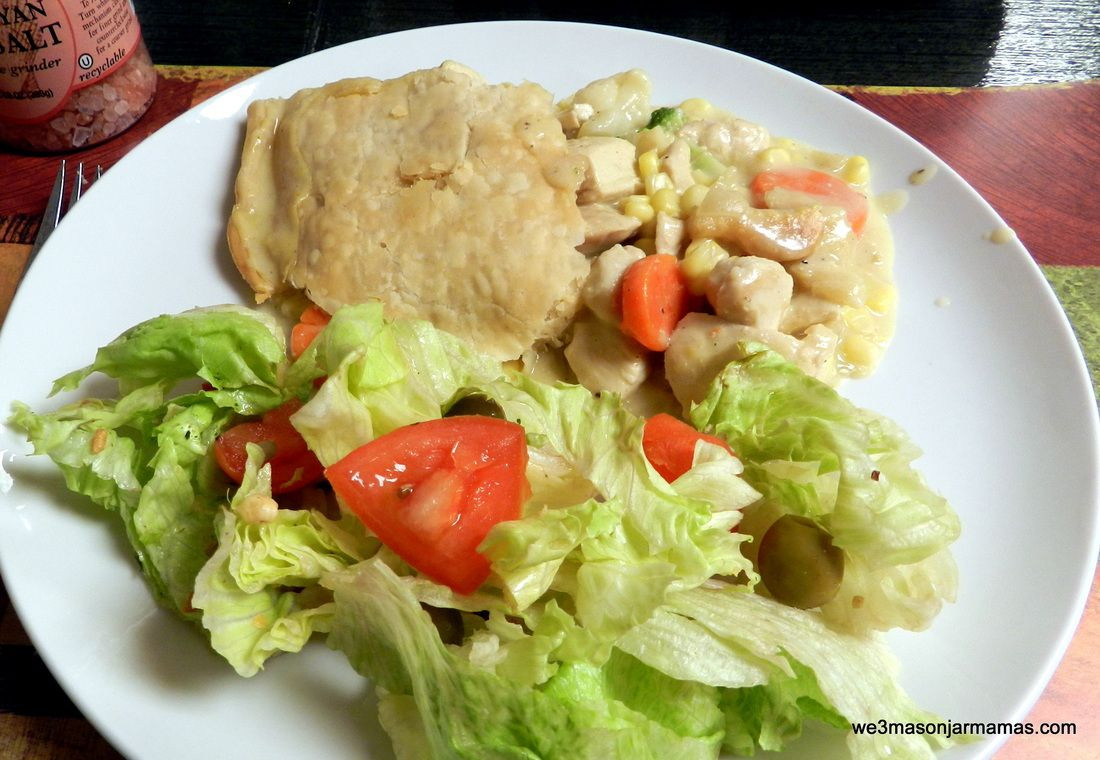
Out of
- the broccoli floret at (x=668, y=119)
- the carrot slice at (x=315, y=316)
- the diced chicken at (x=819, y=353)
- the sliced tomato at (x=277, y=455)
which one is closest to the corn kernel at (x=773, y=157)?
the broccoli floret at (x=668, y=119)

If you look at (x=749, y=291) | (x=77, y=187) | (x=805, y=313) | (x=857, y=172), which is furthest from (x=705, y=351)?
(x=77, y=187)

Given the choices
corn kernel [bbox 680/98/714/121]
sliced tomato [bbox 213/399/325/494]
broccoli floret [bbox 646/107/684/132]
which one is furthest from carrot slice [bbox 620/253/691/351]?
sliced tomato [bbox 213/399/325/494]

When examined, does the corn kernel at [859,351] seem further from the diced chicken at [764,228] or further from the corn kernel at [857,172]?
the corn kernel at [857,172]

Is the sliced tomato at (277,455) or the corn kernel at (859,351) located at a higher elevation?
the sliced tomato at (277,455)

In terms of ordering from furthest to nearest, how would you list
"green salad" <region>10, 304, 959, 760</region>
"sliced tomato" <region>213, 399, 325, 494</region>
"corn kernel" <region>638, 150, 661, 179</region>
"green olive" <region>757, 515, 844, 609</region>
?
"corn kernel" <region>638, 150, 661, 179</region>, "sliced tomato" <region>213, 399, 325, 494</region>, "green olive" <region>757, 515, 844, 609</region>, "green salad" <region>10, 304, 959, 760</region>

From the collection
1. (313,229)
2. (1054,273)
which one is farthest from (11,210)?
(1054,273)

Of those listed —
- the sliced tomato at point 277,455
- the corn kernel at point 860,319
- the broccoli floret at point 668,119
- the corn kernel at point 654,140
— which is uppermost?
the broccoli floret at point 668,119

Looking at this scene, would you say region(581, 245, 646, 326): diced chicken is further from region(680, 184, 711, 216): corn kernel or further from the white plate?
the white plate
